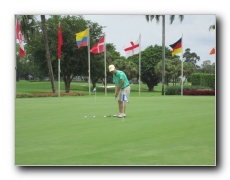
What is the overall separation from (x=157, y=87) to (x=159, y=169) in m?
2.49

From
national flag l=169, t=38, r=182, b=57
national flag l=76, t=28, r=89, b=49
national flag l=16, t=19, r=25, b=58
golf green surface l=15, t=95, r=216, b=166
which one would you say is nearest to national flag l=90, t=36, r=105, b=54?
national flag l=76, t=28, r=89, b=49

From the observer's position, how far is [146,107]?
37.9 feet

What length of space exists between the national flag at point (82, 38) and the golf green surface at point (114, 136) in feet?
3.70

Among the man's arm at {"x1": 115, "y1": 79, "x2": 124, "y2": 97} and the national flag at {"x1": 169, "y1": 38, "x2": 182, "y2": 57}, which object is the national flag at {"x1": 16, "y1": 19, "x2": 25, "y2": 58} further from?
the national flag at {"x1": 169, "y1": 38, "x2": 182, "y2": 57}

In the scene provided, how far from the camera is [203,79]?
836 centimetres

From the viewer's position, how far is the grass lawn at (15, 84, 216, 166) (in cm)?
699

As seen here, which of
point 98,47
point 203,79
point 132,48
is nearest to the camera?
point 203,79

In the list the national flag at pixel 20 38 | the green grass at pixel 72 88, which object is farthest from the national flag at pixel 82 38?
the national flag at pixel 20 38

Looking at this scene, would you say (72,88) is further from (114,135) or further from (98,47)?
(114,135)

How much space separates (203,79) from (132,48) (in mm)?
1347

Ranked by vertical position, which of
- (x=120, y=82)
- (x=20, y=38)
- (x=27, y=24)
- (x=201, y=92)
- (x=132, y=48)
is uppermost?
(x=27, y=24)

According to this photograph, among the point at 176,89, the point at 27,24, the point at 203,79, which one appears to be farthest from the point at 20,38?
the point at 203,79

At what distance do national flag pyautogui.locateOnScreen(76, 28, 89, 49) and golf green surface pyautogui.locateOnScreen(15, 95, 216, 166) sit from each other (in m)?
1.13

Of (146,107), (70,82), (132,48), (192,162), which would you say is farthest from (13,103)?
(146,107)
